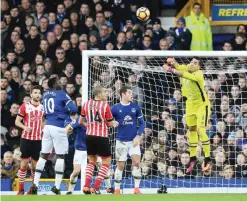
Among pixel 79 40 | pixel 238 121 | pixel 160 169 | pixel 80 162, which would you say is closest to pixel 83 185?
pixel 80 162

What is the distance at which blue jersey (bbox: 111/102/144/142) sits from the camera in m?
16.6

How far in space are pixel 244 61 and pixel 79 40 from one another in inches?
138

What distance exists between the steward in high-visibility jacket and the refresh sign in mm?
1353

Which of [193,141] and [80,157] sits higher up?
[193,141]

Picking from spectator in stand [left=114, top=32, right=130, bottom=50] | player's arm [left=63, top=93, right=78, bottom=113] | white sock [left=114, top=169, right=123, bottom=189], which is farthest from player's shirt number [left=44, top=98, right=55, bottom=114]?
spectator in stand [left=114, top=32, right=130, bottom=50]

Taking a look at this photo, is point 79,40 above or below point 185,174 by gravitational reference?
above

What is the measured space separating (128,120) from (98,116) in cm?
118

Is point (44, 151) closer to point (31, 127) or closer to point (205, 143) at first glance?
point (31, 127)

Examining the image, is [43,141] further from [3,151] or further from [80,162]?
[3,151]

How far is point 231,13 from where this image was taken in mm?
22453

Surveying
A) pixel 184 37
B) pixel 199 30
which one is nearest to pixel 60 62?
pixel 184 37

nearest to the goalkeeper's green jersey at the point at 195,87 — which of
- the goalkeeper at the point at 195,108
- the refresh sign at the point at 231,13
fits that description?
the goalkeeper at the point at 195,108

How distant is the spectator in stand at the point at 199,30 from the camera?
20984 millimetres

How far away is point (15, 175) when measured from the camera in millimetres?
18547
